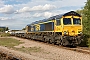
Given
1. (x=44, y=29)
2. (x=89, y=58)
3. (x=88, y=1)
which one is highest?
(x=88, y=1)

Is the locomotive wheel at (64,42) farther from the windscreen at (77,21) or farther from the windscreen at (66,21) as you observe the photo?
the windscreen at (77,21)

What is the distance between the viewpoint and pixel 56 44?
85.7ft

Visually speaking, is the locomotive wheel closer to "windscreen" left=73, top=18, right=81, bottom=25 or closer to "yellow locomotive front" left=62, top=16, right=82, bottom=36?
"yellow locomotive front" left=62, top=16, right=82, bottom=36

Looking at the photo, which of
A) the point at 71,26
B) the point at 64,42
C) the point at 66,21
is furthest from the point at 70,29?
the point at 64,42

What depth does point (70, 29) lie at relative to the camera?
23.6 meters

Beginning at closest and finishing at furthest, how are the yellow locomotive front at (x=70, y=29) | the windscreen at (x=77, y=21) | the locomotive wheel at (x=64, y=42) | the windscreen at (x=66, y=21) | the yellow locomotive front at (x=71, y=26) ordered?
1. the locomotive wheel at (x=64, y=42)
2. the yellow locomotive front at (x=70, y=29)
3. the yellow locomotive front at (x=71, y=26)
4. the windscreen at (x=66, y=21)
5. the windscreen at (x=77, y=21)

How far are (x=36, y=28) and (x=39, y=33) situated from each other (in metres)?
2.60

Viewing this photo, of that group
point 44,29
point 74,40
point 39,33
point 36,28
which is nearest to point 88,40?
point 74,40

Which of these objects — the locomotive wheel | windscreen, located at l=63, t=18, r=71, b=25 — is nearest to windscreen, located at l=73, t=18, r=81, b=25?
windscreen, located at l=63, t=18, r=71, b=25

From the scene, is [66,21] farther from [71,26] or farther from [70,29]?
[70,29]

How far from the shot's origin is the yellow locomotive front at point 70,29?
23.3 meters

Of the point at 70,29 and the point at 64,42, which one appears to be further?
the point at 70,29

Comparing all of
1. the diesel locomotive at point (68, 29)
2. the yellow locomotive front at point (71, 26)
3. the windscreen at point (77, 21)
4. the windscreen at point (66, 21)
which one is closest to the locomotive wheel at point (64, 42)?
the diesel locomotive at point (68, 29)

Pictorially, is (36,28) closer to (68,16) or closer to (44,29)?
→ (44,29)
